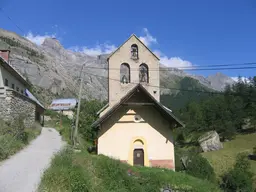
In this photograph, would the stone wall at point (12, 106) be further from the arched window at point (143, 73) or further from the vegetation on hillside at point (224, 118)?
the vegetation on hillside at point (224, 118)

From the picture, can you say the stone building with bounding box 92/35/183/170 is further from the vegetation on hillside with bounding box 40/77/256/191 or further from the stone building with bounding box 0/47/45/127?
the stone building with bounding box 0/47/45/127

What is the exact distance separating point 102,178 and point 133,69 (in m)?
10.0

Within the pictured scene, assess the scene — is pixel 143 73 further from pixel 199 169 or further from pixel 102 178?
pixel 199 169

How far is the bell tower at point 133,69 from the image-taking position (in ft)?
67.4

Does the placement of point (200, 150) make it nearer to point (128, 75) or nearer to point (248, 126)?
point (248, 126)

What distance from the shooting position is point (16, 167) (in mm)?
12586

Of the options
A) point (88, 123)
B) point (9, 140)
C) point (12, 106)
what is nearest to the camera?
point (9, 140)

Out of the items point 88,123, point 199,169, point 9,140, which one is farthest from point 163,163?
point 88,123

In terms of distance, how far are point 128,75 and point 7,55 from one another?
15.5 m

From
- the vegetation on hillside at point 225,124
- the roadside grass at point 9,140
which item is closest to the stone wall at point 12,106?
the roadside grass at point 9,140

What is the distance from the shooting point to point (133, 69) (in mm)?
20609

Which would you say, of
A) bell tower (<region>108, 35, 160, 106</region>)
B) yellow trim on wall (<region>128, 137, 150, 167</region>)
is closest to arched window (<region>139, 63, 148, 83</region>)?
bell tower (<region>108, 35, 160, 106</region>)

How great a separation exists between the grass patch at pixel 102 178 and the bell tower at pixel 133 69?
704cm

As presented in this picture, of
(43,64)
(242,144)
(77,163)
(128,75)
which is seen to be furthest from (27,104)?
(43,64)
